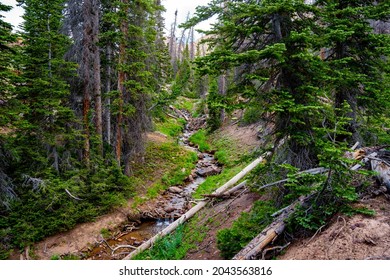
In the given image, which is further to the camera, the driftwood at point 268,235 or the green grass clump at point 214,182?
the green grass clump at point 214,182

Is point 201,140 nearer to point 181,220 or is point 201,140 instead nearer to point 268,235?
point 181,220

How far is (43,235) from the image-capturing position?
9.72 m

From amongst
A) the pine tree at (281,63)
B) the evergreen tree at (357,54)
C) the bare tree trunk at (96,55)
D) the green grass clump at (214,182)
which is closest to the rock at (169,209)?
the green grass clump at (214,182)

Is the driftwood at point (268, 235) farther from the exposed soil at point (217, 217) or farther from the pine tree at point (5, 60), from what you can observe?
the pine tree at point (5, 60)

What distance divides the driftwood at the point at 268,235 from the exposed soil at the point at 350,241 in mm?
407

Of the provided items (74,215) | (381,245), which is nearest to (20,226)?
(74,215)

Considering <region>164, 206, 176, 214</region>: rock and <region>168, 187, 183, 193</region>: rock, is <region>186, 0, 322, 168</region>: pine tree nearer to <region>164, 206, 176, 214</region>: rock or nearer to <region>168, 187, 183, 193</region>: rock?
<region>164, 206, 176, 214</region>: rock

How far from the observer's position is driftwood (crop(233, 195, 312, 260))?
5223 mm

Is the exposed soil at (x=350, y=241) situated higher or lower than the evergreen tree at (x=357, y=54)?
lower

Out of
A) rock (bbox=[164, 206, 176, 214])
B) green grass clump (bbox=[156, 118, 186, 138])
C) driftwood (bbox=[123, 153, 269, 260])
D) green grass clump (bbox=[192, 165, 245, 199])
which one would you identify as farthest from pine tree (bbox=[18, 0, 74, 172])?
green grass clump (bbox=[156, 118, 186, 138])

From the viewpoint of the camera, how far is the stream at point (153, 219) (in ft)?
32.2

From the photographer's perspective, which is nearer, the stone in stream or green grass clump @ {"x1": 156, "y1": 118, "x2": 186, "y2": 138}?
the stone in stream

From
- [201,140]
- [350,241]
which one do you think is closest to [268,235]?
[350,241]

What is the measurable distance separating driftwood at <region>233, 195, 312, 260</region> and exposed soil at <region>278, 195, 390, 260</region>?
407mm
